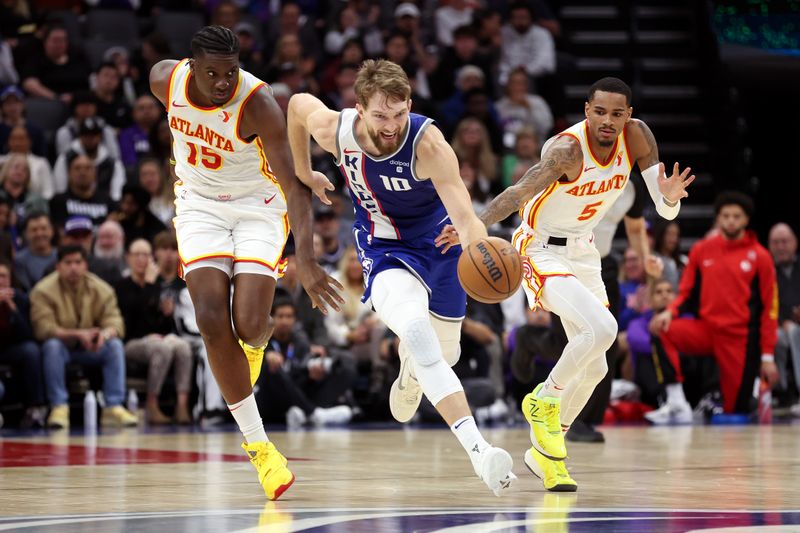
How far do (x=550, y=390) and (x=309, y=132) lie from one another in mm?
1685

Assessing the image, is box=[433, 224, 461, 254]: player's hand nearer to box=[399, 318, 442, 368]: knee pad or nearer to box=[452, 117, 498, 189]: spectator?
box=[399, 318, 442, 368]: knee pad

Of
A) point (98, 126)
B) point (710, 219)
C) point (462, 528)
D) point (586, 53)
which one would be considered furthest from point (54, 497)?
point (586, 53)

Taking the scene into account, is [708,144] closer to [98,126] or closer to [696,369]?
[696,369]

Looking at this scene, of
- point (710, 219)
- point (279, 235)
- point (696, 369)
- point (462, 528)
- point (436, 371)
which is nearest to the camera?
point (462, 528)

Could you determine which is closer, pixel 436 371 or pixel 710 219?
pixel 436 371

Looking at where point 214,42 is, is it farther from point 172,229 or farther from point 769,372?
point 769,372

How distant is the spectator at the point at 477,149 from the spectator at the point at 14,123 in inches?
164

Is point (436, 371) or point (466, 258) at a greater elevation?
point (466, 258)

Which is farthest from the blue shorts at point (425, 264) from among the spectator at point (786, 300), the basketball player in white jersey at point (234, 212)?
the spectator at point (786, 300)

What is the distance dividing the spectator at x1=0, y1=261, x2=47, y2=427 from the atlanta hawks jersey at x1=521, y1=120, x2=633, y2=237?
5250 millimetres

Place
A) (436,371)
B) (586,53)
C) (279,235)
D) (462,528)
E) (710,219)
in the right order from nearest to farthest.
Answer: (462,528), (436,371), (279,235), (710,219), (586,53)

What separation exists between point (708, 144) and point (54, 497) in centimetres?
1213

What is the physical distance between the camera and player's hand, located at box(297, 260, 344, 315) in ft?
17.9

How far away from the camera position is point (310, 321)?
11477mm
